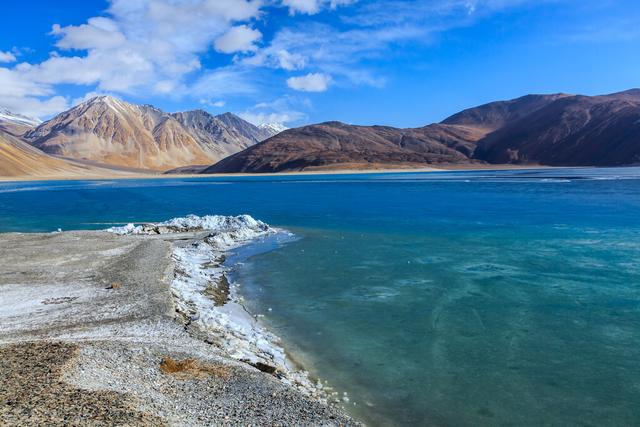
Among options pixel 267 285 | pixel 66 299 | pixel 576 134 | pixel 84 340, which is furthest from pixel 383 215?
pixel 576 134

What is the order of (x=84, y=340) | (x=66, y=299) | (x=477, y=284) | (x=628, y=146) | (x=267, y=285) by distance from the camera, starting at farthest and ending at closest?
(x=628, y=146) → (x=267, y=285) → (x=477, y=284) → (x=66, y=299) → (x=84, y=340)

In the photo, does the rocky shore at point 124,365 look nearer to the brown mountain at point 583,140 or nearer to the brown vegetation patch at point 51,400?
the brown vegetation patch at point 51,400

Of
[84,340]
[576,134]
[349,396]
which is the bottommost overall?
[349,396]

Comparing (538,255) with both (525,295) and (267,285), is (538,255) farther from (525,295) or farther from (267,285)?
(267,285)

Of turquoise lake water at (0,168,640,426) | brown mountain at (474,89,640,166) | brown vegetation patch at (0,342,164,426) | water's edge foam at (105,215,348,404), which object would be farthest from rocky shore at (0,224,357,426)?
brown mountain at (474,89,640,166)

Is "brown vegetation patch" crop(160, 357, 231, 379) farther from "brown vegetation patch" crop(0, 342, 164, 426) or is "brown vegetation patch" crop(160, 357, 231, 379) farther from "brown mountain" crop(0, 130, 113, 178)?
"brown mountain" crop(0, 130, 113, 178)

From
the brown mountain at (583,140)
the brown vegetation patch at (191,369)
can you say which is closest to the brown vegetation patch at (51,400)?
the brown vegetation patch at (191,369)
